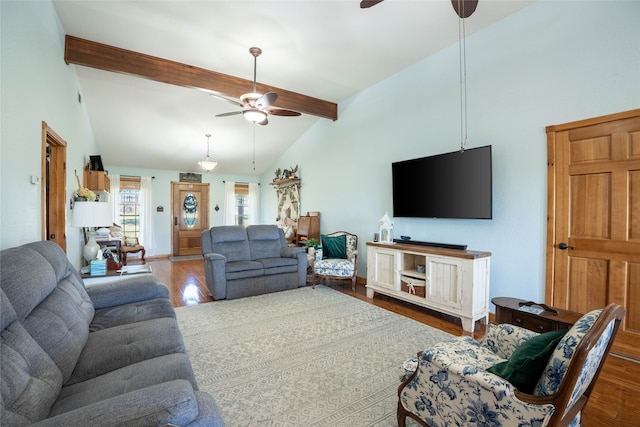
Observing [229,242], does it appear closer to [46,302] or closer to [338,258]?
[338,258]

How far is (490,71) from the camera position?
3.27 m

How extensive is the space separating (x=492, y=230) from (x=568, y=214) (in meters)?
0.70

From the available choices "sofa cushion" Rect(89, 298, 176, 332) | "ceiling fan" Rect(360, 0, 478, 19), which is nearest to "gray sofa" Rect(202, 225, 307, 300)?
"sofa cushion" Rect(89, 298, 176, 332)

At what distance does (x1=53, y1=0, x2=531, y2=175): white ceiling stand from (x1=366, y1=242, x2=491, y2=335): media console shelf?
2.62 metres

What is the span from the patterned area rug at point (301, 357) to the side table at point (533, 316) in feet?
2.21

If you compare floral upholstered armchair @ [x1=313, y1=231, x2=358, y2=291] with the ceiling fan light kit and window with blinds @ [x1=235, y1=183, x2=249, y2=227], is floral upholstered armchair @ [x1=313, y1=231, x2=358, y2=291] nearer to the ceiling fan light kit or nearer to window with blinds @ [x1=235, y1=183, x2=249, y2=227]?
the ceiling fan light kit

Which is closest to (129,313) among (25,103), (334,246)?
(25,103)

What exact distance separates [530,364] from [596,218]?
2.24m

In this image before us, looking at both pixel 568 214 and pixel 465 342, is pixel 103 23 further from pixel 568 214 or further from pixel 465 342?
pixel 568 214

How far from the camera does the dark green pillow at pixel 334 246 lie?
4988 millimetres

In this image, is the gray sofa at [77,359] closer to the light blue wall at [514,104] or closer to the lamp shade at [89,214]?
the lamp shade at [89,214]

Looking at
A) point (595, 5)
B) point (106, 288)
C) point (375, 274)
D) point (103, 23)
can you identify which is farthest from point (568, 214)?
point (103, 23)

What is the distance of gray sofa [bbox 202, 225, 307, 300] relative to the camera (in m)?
4.04

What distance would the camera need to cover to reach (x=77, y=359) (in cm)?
146
